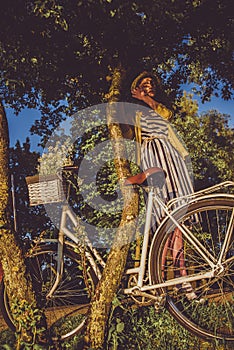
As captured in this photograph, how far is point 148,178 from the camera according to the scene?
15.7 feet

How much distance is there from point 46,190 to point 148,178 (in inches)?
45.5

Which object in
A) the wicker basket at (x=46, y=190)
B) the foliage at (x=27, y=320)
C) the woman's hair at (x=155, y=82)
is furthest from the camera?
the woman's hair at (x=155, y=82)

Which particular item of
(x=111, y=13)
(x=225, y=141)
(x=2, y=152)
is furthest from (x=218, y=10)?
(x=225, y=141)

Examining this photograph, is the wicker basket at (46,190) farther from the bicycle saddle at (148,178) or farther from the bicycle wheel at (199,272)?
the bicycle wheel at (199,272)

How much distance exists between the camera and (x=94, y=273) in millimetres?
4734

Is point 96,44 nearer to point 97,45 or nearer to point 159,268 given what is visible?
point 97,45

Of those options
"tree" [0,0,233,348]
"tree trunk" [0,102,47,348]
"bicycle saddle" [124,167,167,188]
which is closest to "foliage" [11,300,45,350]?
"tree trunk" [0,102,47,348]

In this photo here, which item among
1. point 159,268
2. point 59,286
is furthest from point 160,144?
point 59,286

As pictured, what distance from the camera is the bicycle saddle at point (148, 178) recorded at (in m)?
4.76

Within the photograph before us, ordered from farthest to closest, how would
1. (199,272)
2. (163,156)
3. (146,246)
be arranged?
(163,156) → (146,246) → (199,272)

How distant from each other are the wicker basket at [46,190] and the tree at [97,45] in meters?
1.54

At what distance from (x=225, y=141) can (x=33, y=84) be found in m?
17.6

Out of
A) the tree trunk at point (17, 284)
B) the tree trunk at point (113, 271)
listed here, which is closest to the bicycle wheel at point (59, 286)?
the tree trunk at point (113, 271)

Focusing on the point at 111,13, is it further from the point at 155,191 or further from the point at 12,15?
the point at 155,191
